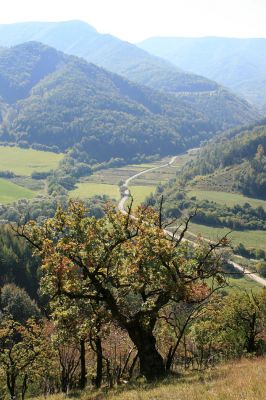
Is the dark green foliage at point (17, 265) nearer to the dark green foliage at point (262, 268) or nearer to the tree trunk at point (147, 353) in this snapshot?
the dark green foliage at point (262, 268)

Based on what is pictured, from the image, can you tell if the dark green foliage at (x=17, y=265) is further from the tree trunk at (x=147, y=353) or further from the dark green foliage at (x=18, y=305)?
the tree trunk at (x=147, y=353)

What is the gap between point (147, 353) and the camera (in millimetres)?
30859

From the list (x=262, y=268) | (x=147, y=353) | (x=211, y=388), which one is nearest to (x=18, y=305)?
(x=147, y=353)

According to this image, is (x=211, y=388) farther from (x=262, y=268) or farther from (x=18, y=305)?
(x=262, y=268)

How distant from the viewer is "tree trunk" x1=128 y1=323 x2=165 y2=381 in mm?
30750

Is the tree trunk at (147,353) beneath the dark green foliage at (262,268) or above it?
above

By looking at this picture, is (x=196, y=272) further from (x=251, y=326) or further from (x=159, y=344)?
(x=159, y=344)

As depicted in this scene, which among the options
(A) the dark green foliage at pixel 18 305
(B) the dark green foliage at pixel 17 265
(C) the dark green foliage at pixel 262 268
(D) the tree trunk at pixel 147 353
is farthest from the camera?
(C) the dark green foliage at pixel 262 268

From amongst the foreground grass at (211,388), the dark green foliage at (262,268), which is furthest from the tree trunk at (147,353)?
the dark green foliage at (262,268)

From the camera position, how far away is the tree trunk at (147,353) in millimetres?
30750

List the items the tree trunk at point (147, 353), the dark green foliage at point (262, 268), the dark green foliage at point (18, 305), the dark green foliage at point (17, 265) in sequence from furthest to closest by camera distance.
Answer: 1. the dark green foliage at point (262, 268)
2. the dark green foliage at point (17, 265)
3. the dark green foliage at point (18, 305)
4. the tree trunk at point (147, 353)

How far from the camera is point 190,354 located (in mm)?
70250

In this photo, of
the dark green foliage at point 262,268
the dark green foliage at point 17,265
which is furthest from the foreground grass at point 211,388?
the dark green foliage at point 262,268

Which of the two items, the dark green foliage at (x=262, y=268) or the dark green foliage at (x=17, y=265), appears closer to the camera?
the dark green foliage at (x=17, y=265)
